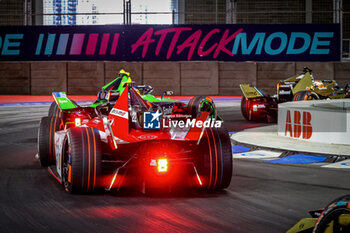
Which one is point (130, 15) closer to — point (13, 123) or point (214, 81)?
point (214, 81)

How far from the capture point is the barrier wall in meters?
29.0

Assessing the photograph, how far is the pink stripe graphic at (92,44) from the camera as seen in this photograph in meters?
28.7

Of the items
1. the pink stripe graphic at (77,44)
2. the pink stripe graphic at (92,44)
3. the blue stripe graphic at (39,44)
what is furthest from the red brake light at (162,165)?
the blue stripe graphic at (39,44)

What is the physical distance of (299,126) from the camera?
12.1 m

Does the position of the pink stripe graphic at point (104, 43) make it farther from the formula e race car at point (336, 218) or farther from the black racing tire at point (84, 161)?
the formula e race car at point (336, 218)

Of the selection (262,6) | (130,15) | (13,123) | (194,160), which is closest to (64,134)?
(194,160)

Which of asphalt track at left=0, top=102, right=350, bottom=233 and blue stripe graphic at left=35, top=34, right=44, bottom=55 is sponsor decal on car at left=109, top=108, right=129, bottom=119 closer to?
asphalt track at left=0, top=102, right=350, bottom=233

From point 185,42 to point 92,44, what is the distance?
15.0 feet

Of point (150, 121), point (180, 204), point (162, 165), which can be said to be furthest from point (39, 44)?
point (180, 204)

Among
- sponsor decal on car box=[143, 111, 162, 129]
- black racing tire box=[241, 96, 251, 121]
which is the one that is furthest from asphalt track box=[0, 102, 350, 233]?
black racing tire box=[241, 96, 251, 121]

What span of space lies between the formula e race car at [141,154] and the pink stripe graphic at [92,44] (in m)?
21.1

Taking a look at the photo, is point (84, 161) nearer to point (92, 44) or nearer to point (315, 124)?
point (315, 124)

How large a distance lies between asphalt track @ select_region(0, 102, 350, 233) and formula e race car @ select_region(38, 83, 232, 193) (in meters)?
0.18

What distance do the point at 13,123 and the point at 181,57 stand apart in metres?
13.4
